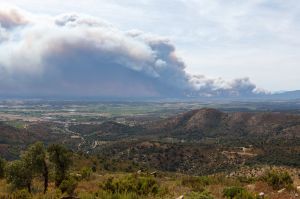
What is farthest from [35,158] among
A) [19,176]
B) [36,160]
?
[19,176]

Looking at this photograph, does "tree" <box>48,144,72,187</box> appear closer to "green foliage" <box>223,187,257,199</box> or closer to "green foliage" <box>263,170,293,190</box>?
"green foliage" <box>223,187,257,199</box>

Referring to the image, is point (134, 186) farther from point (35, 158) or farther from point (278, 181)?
point (278, 181)

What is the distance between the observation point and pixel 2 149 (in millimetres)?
134250

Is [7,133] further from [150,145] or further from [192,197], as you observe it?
[192,197]

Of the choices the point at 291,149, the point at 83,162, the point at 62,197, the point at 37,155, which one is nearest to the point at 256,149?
the point at 291,149

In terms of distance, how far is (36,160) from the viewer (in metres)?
32.8

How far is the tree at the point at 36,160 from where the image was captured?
3247cm

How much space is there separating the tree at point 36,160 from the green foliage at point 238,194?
1505 cm

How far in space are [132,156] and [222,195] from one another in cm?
10058

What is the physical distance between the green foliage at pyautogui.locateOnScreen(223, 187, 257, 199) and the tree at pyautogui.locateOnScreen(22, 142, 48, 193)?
Answer: 15.0 metres

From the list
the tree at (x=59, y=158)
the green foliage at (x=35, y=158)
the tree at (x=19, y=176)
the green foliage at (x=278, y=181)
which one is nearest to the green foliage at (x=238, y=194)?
the green foliage at (x=278, y=181)

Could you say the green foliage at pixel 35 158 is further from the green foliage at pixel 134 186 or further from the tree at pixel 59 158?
the green foliage at pixel 134 186

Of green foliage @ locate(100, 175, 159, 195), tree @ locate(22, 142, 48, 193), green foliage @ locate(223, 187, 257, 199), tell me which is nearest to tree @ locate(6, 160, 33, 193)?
tree @ locate(22, 142, 48, 193)

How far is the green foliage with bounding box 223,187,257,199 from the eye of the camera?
23.2m
